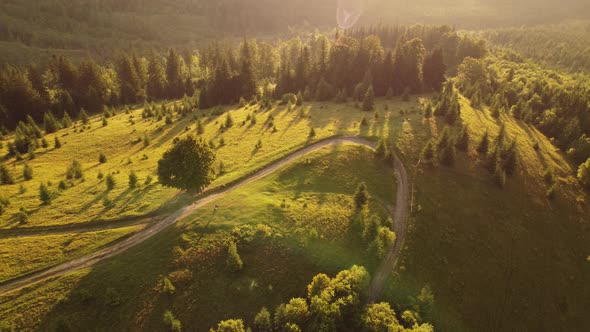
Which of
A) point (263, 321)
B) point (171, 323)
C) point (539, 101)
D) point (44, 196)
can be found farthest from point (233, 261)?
point (539, 101)

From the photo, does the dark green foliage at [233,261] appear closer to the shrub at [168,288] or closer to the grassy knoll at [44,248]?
the shrub at [168,288]

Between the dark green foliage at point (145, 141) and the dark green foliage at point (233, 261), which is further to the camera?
the dark green foliage at point (145, 141)

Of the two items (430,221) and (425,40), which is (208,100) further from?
(425,40)

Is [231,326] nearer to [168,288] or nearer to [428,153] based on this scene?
[168,288]

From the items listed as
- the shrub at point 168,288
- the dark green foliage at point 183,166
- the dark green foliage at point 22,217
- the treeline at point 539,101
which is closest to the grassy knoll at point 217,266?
Answer: the shrub at point 168,288

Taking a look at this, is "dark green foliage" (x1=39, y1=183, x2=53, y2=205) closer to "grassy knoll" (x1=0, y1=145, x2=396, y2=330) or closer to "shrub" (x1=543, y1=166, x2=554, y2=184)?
"grassy knoll" (x1=0, y1=145, x2=396, y2=330)
